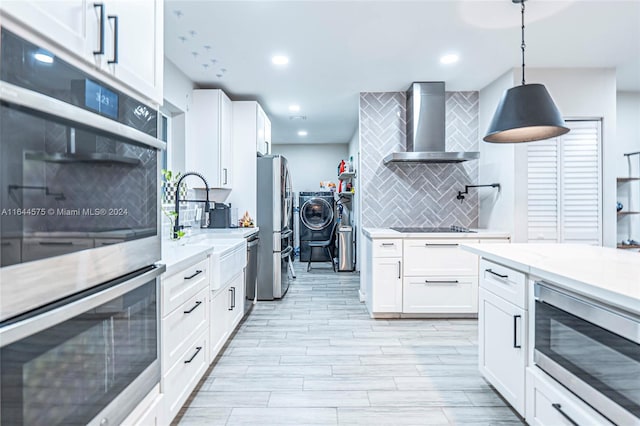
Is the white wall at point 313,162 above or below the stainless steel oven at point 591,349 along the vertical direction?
above

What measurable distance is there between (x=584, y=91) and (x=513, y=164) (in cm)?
102

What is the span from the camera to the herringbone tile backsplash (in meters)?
3.93

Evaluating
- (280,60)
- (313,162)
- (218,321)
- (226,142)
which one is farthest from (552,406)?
(313,162)

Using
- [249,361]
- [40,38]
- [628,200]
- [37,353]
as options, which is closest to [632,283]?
[37,353]

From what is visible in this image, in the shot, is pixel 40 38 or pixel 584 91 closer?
pixel 40 38

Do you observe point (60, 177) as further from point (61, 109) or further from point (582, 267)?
point (582, 267)

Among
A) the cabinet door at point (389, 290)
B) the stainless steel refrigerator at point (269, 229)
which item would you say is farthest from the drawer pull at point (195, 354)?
the stainless steel refrigerator at point (269, 229)

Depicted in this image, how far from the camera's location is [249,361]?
2.38 metres

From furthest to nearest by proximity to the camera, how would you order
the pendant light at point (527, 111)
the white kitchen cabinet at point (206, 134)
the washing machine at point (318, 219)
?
the washing machine at point (318, 219), the white kitchen cabinet at point (206, 134), the pendant light at point (527, 111)

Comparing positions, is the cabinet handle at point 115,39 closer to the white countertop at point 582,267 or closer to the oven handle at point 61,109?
the oven handle at point 61,109

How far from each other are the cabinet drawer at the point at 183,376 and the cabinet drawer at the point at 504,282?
5.61 feet

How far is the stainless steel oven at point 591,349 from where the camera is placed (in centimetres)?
102

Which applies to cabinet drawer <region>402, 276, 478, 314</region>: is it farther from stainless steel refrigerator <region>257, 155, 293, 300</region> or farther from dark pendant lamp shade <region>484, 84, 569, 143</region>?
dark pendant lamp shade <region>484, 84, 569, 143</region>

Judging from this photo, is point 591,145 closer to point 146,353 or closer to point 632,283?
point 632,283
